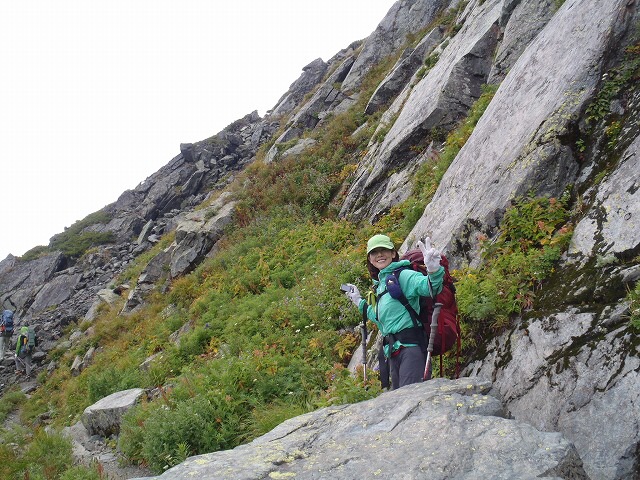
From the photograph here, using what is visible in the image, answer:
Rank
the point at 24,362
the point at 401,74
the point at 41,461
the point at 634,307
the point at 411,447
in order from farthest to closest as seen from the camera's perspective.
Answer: the point at 401,74
the point at 24,362
the point at 41,461
the point at 634,307
the point at 411,447

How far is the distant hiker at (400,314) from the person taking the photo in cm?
462

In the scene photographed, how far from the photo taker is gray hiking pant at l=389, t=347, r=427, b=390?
4.62 metres

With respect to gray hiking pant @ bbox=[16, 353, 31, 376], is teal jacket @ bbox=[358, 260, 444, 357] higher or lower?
lower

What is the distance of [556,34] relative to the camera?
8664mm

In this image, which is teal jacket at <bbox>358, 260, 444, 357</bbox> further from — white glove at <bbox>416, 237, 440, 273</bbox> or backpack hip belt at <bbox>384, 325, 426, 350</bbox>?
white glove at <bbox>416, 237, 440, 273</bbox>

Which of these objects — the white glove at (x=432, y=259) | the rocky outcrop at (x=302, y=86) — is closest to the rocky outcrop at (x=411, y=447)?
the white glove at (x=432, y=259)

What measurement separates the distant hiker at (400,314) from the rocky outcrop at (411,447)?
0.59 meters

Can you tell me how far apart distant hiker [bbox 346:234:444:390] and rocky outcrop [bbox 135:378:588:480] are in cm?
59

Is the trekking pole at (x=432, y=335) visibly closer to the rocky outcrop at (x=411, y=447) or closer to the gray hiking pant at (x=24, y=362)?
the rocky outcrop at (x=411, y=447)

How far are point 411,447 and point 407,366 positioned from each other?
1554mm

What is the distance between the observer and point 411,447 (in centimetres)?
314

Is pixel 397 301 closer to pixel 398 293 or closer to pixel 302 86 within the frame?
pixel 398 293

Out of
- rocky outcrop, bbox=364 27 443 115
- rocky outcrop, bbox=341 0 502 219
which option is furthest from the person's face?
rocky outcrop, bbox=364 27 443 115

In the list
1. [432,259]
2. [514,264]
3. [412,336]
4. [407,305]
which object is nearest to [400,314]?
[407,305]
